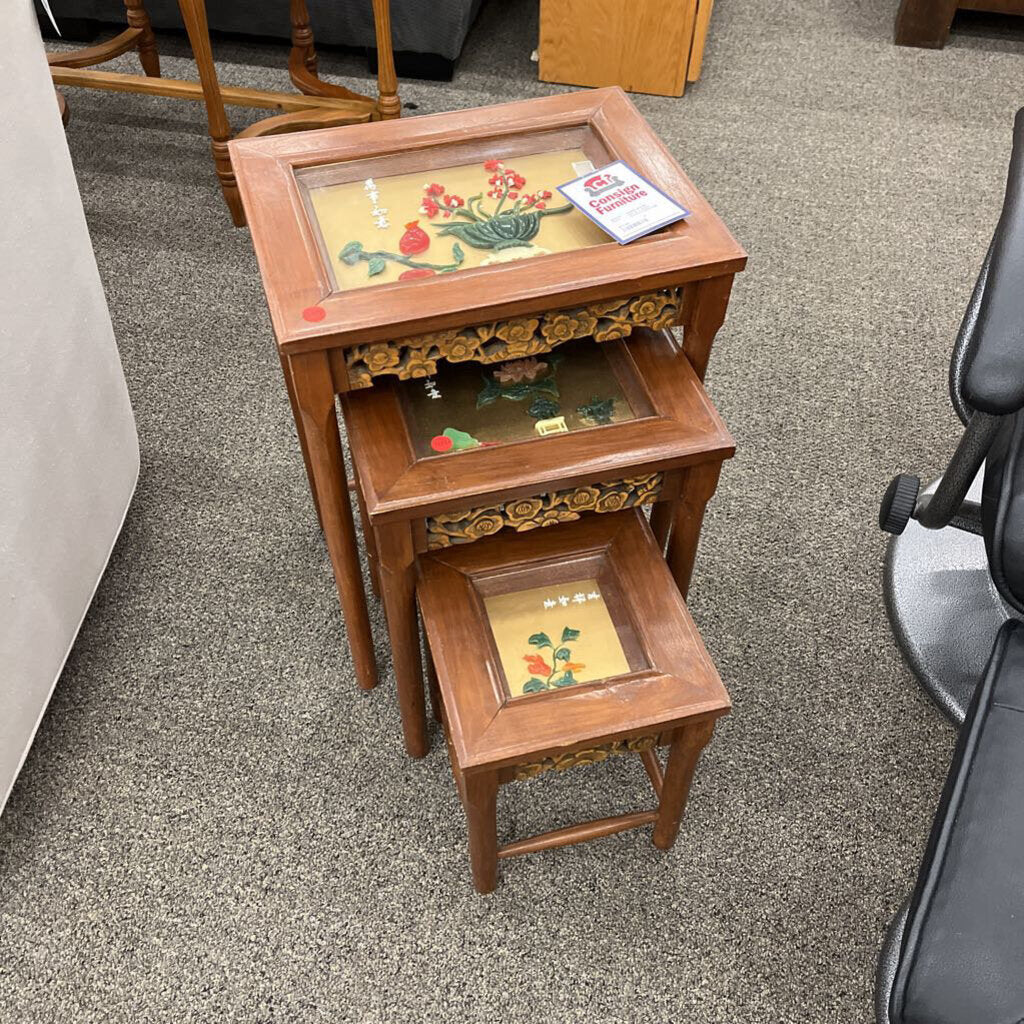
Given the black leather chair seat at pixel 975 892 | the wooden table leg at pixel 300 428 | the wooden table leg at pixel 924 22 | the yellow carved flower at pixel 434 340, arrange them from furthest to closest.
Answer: the wooden table leg at pixel 924 22 → the wooden table leg at pixel 300 428 → the yellow carved flower at pixel 434 340 → the black leather chair seat at pixel 975 892

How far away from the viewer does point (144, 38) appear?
2314 millimetres

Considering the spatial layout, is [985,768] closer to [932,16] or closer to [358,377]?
[358,377]

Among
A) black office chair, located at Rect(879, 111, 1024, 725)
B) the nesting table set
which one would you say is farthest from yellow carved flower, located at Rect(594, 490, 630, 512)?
black office chair, located at Rect(879, 111, 1024, 725)

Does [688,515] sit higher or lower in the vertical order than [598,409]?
lower

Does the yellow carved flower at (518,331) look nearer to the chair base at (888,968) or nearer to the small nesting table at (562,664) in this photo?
the small nesting table at (562,664)

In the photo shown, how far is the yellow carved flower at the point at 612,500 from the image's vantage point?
1.06m

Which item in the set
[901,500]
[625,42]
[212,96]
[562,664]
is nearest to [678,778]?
[562,664]

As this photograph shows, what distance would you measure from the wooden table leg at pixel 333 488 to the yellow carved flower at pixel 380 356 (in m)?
0.04

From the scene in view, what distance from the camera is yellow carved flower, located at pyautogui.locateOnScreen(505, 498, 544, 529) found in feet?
3.36

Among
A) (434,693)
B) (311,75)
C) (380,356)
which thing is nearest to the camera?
A: (380,356)

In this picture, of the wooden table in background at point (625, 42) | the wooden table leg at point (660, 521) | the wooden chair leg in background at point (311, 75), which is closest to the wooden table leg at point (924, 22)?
the wooden table in background at point (625, 42)

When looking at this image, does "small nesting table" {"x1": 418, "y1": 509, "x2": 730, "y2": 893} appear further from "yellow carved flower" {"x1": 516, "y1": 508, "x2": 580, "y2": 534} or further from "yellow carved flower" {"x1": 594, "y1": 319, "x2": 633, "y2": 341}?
"yellow carved flower" {"x1": 594, "y1": 319, "x2": 633, "y2": 341}

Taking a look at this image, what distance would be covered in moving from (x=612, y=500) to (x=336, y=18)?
1.85 metres

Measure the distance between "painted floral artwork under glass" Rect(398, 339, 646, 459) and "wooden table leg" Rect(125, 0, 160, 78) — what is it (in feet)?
5.43
